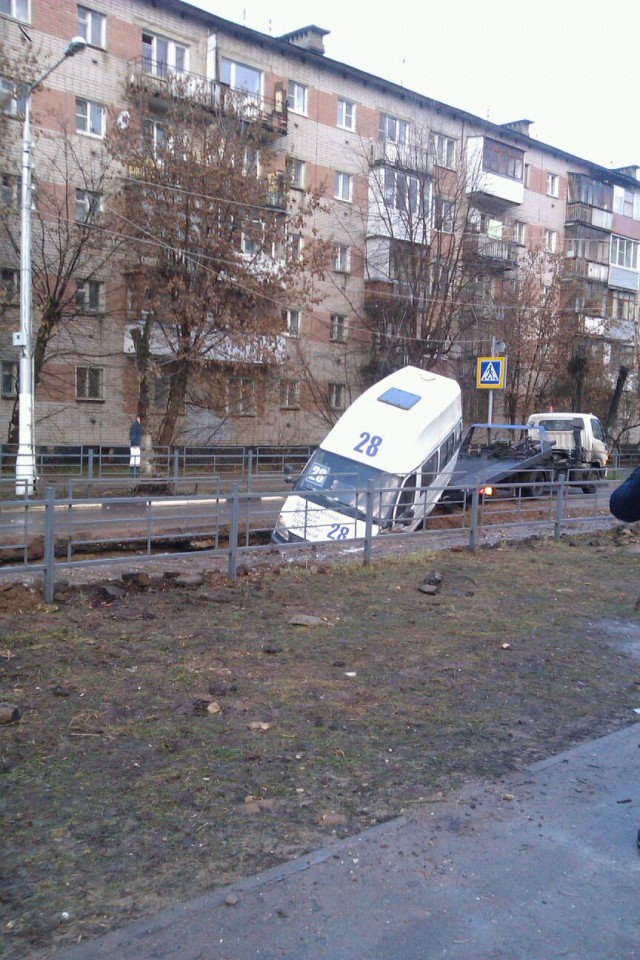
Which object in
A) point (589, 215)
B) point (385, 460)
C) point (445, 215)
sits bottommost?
point (385, 460)

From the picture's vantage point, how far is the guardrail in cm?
926

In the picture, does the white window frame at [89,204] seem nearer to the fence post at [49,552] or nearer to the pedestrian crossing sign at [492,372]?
the pedestrian crossing sign at [492,372]

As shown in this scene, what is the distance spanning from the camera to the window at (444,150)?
105ft

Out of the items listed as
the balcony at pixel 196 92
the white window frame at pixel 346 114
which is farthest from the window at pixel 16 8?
the white window frame at pixel 346 114

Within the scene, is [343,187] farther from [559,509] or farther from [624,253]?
[559,509]

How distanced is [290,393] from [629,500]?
94.1 feet

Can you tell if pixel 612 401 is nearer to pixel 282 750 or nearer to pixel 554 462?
pixel 554 462

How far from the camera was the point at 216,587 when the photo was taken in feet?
32.0

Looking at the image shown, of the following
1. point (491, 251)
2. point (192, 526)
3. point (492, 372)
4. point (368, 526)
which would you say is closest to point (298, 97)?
point (491, 251)

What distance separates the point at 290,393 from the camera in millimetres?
32188

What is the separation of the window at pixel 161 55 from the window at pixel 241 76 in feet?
5.04

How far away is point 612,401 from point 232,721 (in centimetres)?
3596

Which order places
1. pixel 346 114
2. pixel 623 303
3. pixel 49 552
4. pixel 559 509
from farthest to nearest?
pixel 623 303 < pixel 346 114 < pixel 559 509 < pixel 49 552

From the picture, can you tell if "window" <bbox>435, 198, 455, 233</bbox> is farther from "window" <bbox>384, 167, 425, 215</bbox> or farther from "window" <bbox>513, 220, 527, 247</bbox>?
"window" <bbox>513, 220, 527, 247</bbox>
